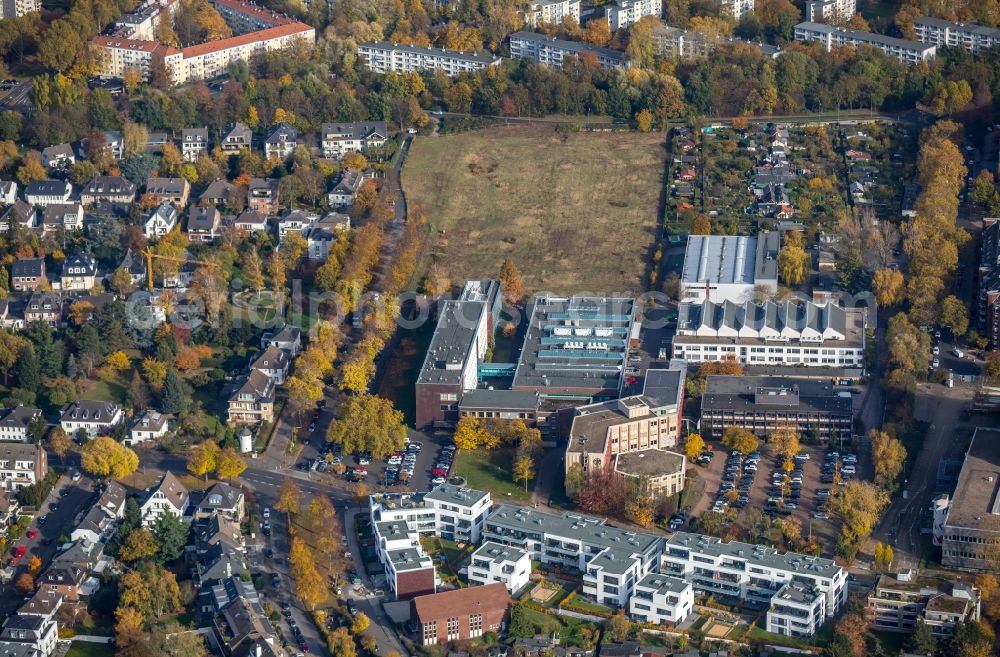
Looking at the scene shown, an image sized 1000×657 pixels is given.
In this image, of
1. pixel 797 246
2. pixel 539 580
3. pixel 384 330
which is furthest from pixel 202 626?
pixel 797 246

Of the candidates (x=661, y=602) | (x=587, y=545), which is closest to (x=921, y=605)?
(x=661, y=602)

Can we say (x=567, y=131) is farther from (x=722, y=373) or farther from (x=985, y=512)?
(x=985, y=512)

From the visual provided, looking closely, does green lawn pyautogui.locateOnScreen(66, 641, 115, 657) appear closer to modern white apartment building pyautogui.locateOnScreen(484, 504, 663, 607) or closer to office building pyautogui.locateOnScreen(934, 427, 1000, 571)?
modern white apartment building pyautogui.locateOnScreen(484, 504, 663, 607)

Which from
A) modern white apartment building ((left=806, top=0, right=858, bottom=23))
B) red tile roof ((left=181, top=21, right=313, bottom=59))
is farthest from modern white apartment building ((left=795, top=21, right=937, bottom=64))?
red tile roof ((left=181, top=21, right=313, bottom=59))

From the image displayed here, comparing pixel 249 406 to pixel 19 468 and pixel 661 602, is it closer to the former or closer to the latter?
pixel 19 468

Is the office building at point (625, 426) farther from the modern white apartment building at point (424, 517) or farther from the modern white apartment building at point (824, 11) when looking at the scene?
the modern white apartment building at point (824, 11)

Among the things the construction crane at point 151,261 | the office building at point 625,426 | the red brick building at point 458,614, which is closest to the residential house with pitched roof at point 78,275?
the construction crane at point 151,261
